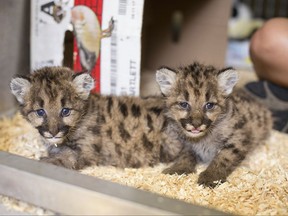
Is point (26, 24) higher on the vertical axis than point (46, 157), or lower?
higher

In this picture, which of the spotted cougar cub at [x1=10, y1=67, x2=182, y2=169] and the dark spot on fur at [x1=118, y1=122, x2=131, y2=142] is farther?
the dark spot on fur at [x1=118, y1=122, x2=131, y2=142]

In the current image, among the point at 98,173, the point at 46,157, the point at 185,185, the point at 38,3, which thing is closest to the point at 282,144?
the point at 185,185

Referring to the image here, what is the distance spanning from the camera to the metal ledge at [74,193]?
1.67m

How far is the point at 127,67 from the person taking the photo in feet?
8.98

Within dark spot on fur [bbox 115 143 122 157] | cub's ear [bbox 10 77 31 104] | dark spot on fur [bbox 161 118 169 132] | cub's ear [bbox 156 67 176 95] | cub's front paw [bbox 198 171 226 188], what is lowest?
cub's front paw [bbox 198 171 226 188]

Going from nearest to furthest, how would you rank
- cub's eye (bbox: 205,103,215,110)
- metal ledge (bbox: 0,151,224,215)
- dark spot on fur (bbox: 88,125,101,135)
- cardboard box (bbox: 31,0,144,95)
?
1. metal ledge (bbox: 0,151,224,215)
2. cub's eye (bbox: 205,103,215,110)
3. dark spot on fur (bbox: 88,125,101,135)
4. cardboard box (bbox: 31,0,144,95)

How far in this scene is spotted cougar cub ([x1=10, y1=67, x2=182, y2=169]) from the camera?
223 centimetres

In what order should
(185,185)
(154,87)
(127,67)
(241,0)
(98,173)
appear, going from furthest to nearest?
(241,0) → (154,87) → (127,67) → (98,173) → (185,185)

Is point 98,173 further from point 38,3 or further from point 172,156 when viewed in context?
point 38,3

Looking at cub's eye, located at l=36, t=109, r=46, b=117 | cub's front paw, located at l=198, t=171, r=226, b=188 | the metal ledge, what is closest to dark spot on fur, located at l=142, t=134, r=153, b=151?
cub's front paw, located at l=198, t=171, r=226, b=188

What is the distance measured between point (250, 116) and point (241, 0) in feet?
Result: 10.7

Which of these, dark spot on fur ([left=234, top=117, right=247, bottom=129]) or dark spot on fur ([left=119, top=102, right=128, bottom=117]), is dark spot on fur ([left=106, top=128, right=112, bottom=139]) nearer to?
dark spot on fur ([left=119, top=102, right=128, bottom=117])

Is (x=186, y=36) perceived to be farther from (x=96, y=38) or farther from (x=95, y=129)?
(x=95, y=129)

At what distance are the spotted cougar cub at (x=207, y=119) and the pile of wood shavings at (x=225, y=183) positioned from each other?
73mm
